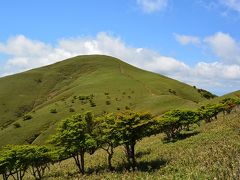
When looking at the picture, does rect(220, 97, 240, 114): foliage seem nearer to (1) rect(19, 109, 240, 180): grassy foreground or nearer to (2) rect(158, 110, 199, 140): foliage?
(2) rect(158, 110, 199, 140): foliage

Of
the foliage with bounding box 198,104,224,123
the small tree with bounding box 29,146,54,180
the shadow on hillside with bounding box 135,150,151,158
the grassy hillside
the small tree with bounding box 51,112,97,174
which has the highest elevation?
the grassy hillside

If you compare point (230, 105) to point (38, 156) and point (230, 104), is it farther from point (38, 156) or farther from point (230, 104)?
point (38, 156)

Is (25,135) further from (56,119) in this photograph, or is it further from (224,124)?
(224,124)

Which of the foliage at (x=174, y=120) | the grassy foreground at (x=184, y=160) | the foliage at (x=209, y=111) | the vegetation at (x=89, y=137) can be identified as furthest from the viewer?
the foliage at (x=209, y=111)

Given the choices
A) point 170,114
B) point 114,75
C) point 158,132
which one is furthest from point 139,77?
point 170,114

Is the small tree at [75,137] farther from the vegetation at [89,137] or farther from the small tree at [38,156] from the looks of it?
the small tree at [38,156]

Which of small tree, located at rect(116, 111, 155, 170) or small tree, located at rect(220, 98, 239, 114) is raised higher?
small tree, located at rect(220, 98, 239, 114)

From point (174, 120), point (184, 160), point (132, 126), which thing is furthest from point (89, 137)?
point (174, 120)

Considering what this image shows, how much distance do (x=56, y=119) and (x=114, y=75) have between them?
69072 mm

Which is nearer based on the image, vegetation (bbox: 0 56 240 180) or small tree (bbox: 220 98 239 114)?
vegetation (bbox: 0 56 240 180)

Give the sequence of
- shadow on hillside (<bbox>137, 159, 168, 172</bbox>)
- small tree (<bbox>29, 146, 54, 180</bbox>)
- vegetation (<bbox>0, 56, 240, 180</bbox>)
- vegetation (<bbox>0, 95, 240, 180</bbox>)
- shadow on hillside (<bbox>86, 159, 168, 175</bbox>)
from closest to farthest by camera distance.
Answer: vegetation (<bbox>0, 56, 240, 180</bbox>) < shadow on hillside (<bbox>137, 159, 168, 172</bbox>) < shadow on hillside (<bbox>86, 159, 168, 175</bbox>) < vegetation (<bbox>0, 95, 240, 180</bbox>) < small tree (<bbox>29, 146, 54, 180</bbox>)

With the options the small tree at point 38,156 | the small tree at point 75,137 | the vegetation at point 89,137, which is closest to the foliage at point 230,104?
the vegetation at point 89,137

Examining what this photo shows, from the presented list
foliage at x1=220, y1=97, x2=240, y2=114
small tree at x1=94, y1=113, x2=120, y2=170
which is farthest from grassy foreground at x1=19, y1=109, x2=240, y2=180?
foliage at x1=220, y1=97, x2=240, y2=114

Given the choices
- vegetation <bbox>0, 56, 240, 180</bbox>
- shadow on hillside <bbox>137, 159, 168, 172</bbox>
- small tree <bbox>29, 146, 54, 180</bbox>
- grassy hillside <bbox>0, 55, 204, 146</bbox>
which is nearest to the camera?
vegetation <bbox>0, 56, 240, 180</bbox>
